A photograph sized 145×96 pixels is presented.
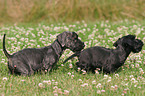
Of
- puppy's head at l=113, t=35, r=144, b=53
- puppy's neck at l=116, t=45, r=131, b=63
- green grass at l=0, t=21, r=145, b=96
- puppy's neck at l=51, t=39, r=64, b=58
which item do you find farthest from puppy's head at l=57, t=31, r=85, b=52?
puppy's head at l=113, t=35, r=144, b=53

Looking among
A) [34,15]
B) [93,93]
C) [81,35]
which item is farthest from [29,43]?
[34,15]

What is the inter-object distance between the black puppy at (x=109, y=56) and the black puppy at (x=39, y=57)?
40cm

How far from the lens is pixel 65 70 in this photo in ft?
21.0

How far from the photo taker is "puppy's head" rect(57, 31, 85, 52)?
614cm

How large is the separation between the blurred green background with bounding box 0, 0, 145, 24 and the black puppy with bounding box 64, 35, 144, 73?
7259 millimetres

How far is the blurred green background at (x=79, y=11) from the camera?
13.4 m

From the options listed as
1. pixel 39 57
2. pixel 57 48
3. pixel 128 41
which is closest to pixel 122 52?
pixel 128 41

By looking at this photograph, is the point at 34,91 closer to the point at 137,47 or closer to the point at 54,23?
the point at 137,47

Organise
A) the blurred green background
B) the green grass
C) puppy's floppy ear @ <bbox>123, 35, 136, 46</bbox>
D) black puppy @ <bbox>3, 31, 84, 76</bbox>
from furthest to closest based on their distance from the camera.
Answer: the blurred green background < puppy's floppy ear @ <bbox>123, 35, 136, 46</bbox> < black puppy @ <bbox>3, 31, 84, 76</bbox> < the green grass

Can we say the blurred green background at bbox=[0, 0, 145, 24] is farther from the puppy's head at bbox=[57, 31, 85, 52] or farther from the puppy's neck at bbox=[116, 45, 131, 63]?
the puppy's neck at bbox=[116, 45, 131, 63]

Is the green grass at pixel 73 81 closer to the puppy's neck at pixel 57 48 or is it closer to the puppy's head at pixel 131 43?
the puppy's neck at pixel 57 48

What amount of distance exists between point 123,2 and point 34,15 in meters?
5.23

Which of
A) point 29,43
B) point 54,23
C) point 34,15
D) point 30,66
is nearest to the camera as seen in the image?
point 30,66

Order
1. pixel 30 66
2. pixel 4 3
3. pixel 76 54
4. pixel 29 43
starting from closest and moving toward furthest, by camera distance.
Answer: pixel 30 66 → pixel 76 54 → pixel 29 43 → pixel 4 3
